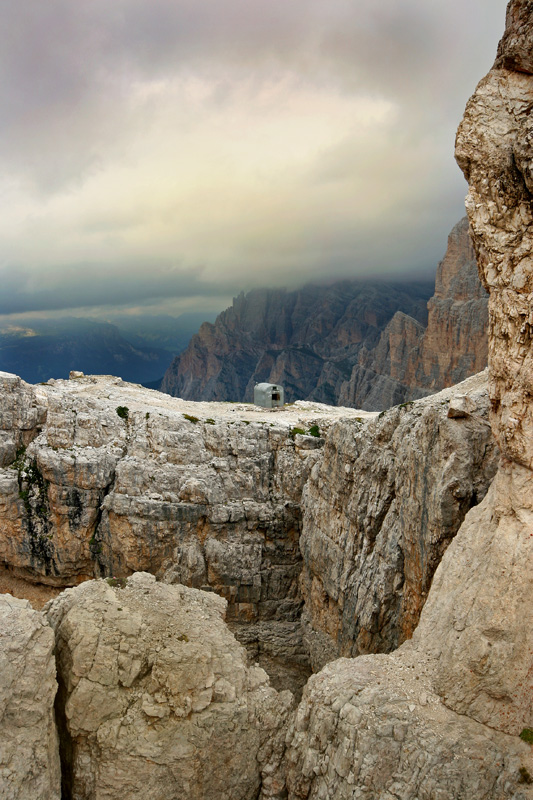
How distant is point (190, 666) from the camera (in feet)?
72.3

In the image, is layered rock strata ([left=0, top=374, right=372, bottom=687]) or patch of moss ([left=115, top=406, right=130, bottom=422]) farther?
patch of moss ([left=115, top=406, right=130, bottom=422])

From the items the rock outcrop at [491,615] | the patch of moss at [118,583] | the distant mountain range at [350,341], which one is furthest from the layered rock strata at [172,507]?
the distant mountain range at [350,341]

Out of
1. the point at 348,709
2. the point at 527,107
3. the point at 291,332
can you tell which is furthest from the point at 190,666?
the point at 291,332

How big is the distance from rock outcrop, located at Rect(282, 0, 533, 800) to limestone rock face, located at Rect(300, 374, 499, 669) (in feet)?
10.4

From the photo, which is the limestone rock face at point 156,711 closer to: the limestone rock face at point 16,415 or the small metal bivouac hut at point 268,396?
the limestone rock face at point 16,415

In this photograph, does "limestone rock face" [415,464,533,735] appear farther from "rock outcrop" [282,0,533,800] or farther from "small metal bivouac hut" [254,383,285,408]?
"small metal bivouac hut" [254,383,285,408]

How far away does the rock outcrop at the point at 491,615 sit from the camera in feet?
51.1

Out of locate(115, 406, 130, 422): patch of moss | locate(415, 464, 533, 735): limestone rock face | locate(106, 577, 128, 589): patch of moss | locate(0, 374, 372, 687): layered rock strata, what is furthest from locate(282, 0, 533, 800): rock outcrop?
locate(115, 406, 130, 422): patch of moss

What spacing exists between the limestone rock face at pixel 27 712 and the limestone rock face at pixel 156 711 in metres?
1.37

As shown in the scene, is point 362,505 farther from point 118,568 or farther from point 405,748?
point 118,568

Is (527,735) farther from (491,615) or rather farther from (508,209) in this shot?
(508,209)

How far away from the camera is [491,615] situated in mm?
16281

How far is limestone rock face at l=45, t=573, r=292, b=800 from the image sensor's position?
67.3ft

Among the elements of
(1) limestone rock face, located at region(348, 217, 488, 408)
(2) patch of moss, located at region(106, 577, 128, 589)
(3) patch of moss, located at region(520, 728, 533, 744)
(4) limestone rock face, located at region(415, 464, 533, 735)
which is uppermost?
(1) limestone rock face, located at region(348, 217, 488, 408)
